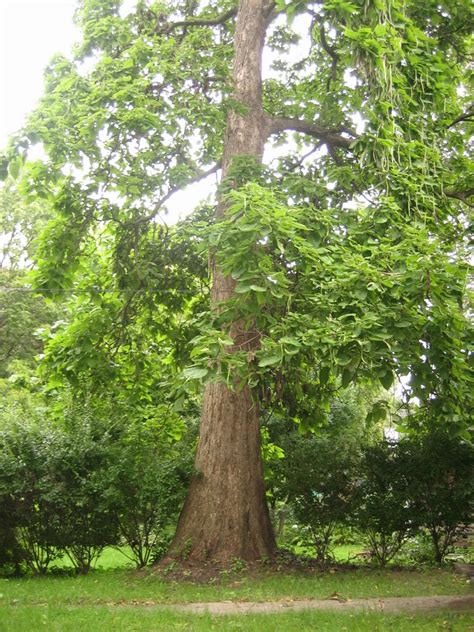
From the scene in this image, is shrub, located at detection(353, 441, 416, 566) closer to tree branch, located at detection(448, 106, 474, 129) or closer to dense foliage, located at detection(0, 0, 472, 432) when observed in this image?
dense foliage, located at detection(0, 0, 472, 432)

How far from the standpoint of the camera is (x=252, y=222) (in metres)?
7.18

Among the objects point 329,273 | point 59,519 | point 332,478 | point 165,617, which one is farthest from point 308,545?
point 329,273

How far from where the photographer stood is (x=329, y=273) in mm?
7754

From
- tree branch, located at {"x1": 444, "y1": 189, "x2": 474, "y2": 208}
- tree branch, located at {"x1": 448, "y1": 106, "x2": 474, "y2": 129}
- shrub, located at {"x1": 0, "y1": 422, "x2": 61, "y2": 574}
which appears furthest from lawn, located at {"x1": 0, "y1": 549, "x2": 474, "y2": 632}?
tree branch, located at {"x1": 448, "y1": 106, "x2": 474, "y2": 129}

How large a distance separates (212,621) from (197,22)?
34.0 ft

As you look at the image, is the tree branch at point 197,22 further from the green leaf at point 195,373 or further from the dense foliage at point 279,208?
the green leaf at point 195,373

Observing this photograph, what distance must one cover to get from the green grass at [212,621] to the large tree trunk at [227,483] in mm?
2236

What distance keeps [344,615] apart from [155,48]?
793 cm

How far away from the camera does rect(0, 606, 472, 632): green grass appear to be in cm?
659

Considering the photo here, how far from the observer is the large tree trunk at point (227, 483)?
9.55 m

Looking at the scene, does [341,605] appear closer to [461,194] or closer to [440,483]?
[440,483]

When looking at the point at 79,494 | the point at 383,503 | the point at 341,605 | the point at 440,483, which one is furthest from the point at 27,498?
the point at 440,483

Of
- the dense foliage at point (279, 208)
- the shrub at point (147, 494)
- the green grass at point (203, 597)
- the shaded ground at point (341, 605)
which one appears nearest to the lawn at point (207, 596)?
the green grass at point (203, 597)

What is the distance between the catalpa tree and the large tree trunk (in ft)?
0.08
